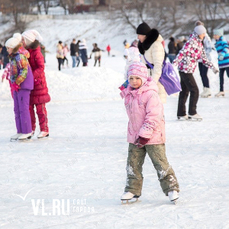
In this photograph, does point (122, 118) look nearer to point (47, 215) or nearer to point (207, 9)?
point (47, 215)

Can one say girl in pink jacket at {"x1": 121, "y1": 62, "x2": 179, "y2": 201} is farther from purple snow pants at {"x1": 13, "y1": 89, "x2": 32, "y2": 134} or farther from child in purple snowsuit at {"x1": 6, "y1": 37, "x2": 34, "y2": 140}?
purple snow pants at {"x1": 13, "y1": 89, "x2": 32, "y2": 134}

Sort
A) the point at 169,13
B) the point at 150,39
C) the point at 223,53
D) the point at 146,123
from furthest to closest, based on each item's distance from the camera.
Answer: the point at 169,13
the point at 223,53
the point at 150,39
the point at 146,123

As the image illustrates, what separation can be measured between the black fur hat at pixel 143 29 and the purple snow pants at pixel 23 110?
1.91 metres

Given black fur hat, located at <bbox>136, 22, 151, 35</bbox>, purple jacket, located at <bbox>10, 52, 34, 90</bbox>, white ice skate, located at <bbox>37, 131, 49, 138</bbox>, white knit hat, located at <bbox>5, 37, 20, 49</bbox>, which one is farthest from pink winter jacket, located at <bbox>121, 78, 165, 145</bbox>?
white ice skate, located at <bbox>37, 131, 49, 138</bbox>

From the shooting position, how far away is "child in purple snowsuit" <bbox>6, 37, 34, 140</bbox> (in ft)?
24.0

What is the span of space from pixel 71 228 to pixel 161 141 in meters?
1.04

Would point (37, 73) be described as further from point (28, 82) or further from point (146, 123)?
point (146, 123)

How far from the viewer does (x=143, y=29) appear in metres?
6.47

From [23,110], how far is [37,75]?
0.52 metres

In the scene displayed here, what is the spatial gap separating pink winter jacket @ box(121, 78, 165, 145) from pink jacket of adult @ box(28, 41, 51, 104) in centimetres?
334

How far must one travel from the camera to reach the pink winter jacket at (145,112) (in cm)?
431

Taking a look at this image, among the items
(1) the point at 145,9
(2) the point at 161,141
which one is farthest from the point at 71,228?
(1) the point at 145,9

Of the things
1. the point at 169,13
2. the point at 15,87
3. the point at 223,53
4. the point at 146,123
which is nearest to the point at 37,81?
the point at 15,87

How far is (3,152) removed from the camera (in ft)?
22.8
